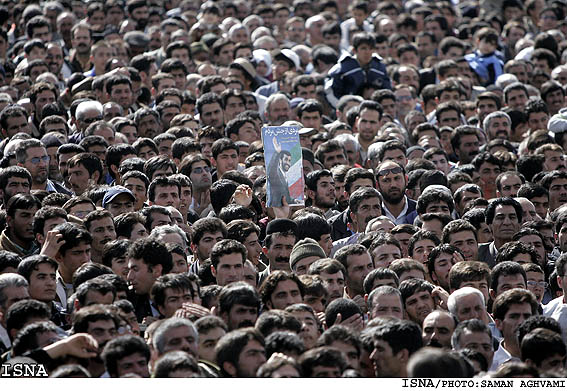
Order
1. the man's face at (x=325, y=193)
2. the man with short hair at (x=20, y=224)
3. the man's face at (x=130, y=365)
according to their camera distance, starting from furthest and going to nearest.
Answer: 1. the man's face at (x=325, y=193)
2. the man with short hair at (x=20, y=224)
3. the man's face at (x=130, y=365)

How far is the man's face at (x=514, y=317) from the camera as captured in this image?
Result: 8.57 meters

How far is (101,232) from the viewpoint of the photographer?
9.95 metres

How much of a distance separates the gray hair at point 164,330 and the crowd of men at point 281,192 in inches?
0.5

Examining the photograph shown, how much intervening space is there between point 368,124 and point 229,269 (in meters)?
5.42

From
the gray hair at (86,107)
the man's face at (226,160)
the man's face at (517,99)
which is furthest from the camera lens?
the man's face at (517,99)

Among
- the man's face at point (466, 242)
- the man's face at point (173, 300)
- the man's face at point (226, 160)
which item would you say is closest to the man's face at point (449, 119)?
the man's face at point (226, 160)

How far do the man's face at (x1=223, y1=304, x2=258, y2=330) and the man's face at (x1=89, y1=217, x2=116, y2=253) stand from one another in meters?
1.99

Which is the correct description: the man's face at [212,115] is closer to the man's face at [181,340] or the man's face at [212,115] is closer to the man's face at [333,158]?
the man's face at [333,158]

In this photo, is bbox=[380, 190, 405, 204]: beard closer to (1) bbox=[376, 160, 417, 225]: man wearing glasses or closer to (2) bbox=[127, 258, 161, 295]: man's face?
(1) bbox=[376, 160, 417, 225]: man wearing glasses

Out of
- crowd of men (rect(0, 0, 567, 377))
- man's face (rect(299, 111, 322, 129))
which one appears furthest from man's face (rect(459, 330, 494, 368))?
man's face (rect(299, 111, 322, 129))

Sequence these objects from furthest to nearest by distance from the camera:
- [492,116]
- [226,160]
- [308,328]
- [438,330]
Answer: [492,116]
[226,160]
[438,330]
[308,328]

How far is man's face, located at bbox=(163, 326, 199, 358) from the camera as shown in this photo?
7.36m

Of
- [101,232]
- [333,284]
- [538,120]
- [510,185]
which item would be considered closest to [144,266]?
[101,232]

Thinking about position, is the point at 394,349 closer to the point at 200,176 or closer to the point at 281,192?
the point at 281,192
